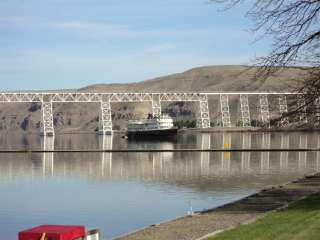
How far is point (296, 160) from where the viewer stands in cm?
5828

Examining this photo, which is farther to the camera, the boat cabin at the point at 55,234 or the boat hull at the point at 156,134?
the boat hull at the point at 156,134

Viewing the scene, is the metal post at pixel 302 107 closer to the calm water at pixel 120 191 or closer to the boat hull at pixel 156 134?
the calm water at pixel 120 191

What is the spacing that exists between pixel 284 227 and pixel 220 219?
5.25 metres

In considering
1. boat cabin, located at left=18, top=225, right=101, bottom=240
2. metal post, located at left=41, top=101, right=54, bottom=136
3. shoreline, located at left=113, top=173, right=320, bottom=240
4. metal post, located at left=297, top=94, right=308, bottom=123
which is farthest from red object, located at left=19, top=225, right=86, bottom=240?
metal post, located at left=41, top=101, right=54, bottom=136

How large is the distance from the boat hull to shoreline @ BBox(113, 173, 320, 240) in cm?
12061

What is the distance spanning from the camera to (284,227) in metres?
14.8

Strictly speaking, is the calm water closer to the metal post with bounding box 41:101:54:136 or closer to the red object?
the red object

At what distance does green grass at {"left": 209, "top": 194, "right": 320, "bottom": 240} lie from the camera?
44.6 feet

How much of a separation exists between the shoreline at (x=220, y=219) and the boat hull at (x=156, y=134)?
396 feet

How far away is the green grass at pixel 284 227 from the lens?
1361 centimetres

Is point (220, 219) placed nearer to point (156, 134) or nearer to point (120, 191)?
point (120, 191)

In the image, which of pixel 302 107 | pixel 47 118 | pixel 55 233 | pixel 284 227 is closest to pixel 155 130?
pixel 47 118

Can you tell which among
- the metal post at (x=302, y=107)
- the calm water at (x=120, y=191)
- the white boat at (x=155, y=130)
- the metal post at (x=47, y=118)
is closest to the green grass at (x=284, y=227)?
the metal post at (x=302, y=107)

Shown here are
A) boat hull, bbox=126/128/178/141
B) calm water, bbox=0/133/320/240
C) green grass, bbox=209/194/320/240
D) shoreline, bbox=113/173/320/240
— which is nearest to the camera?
green grass, bbox=209/194/320/240
